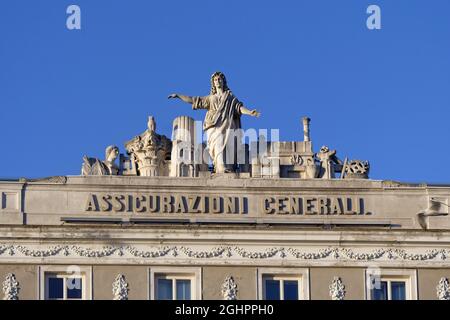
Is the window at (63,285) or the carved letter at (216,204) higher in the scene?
the carved letter at (216,204)

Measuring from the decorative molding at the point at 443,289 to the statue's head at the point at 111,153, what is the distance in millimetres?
12809

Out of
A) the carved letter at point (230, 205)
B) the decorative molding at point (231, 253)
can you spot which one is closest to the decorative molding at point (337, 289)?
the decorative molding at point (231, 253)

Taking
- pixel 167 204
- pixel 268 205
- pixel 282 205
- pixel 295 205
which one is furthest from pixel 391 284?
pixel 167 204

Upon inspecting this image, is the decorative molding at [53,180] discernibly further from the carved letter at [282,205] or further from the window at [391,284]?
the window at [391,284]

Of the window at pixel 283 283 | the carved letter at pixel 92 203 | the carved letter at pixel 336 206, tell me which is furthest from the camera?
the carved letter at pixel 336 206

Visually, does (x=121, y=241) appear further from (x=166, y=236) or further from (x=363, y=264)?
(x=363, y=264)

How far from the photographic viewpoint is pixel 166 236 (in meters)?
114

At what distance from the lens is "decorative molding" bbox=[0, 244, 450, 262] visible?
11338cm

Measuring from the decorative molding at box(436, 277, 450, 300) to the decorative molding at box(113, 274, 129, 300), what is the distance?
1129 cm

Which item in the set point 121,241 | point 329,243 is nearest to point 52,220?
point 121,241

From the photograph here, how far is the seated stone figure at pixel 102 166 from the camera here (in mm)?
115562
